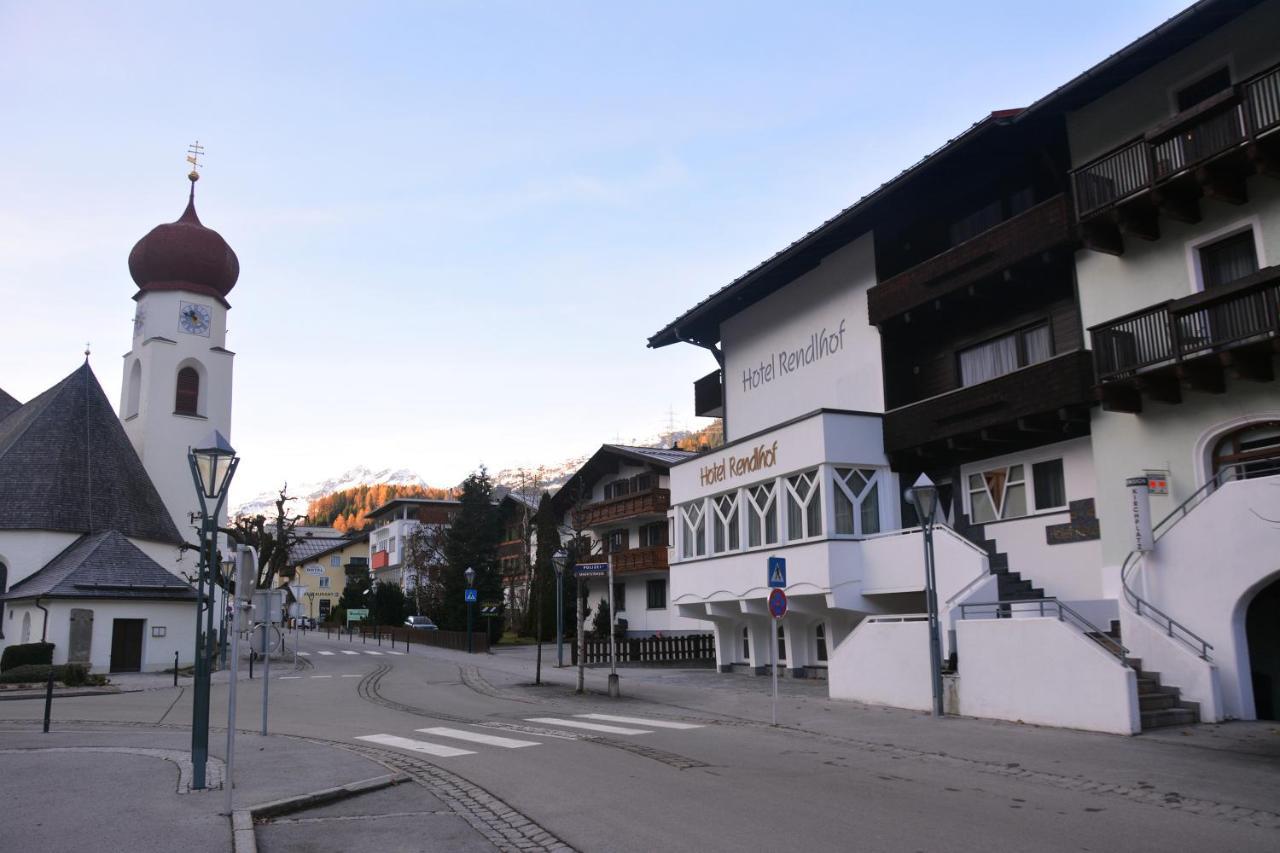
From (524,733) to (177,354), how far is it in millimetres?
44833

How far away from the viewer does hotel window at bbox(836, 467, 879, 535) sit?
82.6 ft

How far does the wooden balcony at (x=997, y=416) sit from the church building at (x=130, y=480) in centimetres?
3054

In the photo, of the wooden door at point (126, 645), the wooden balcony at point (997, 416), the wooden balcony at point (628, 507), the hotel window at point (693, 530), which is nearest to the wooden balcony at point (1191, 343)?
the wooden balcony at point (997, 416)

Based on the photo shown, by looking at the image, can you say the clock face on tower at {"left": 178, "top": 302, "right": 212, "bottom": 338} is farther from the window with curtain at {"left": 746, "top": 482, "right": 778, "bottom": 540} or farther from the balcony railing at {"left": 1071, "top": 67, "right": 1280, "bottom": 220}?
the balcony railing at {"left": 1071, "top": 67, "right": 1280, "bottom": 220}

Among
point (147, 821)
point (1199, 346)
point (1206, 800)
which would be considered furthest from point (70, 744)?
point (1199, 346)

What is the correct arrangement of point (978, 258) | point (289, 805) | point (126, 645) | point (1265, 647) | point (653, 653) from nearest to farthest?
point (289, 805) < point (1265, 647) < point (978, 258) < point (653, 653) < point (126, 645)

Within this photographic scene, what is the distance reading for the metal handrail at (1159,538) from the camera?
627 inches

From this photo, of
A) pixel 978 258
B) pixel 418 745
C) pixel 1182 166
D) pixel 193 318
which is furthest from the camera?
pixel 193 318

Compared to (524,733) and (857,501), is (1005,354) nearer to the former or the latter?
(857,501)

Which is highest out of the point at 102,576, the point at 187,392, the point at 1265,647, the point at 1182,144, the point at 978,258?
the point at 187,392

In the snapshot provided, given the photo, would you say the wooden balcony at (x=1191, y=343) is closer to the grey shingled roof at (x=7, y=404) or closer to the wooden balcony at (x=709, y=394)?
the wooden balcony at (x=709, y=394)

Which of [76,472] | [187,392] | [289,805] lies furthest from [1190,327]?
[187,392]

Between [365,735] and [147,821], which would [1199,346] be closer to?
[365,735]

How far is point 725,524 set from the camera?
1164 inches
